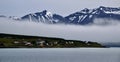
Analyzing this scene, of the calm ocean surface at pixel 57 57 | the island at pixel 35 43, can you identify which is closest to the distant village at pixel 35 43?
the island at pixel 35 43

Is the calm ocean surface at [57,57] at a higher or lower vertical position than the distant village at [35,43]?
higher

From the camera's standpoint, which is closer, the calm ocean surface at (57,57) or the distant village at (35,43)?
the calm ocean surface at (57,57)

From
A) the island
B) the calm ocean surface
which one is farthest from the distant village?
the calm ocean surface

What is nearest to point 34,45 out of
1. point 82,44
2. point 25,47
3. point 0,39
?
point 25,47

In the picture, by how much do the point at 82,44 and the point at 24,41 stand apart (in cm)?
2355

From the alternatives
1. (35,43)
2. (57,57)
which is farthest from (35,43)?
(57,57)

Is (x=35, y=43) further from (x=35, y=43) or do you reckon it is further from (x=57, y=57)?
(x=57, y=57)

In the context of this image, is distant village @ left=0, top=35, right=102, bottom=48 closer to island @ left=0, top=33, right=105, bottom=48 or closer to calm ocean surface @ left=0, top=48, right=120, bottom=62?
island @ left=0, top=33, right=105, bottom=48

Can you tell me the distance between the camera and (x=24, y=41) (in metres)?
141

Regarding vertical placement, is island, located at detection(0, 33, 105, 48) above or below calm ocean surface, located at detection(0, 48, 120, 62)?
below

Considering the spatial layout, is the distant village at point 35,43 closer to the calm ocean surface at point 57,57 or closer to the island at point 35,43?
the island at point 35,43

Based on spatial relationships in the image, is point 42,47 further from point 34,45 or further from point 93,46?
point 93,46

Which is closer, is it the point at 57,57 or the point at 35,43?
the point at 57,57

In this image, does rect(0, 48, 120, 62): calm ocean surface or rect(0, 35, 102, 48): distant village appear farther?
rect(0, 35, 102, 48): distant village
